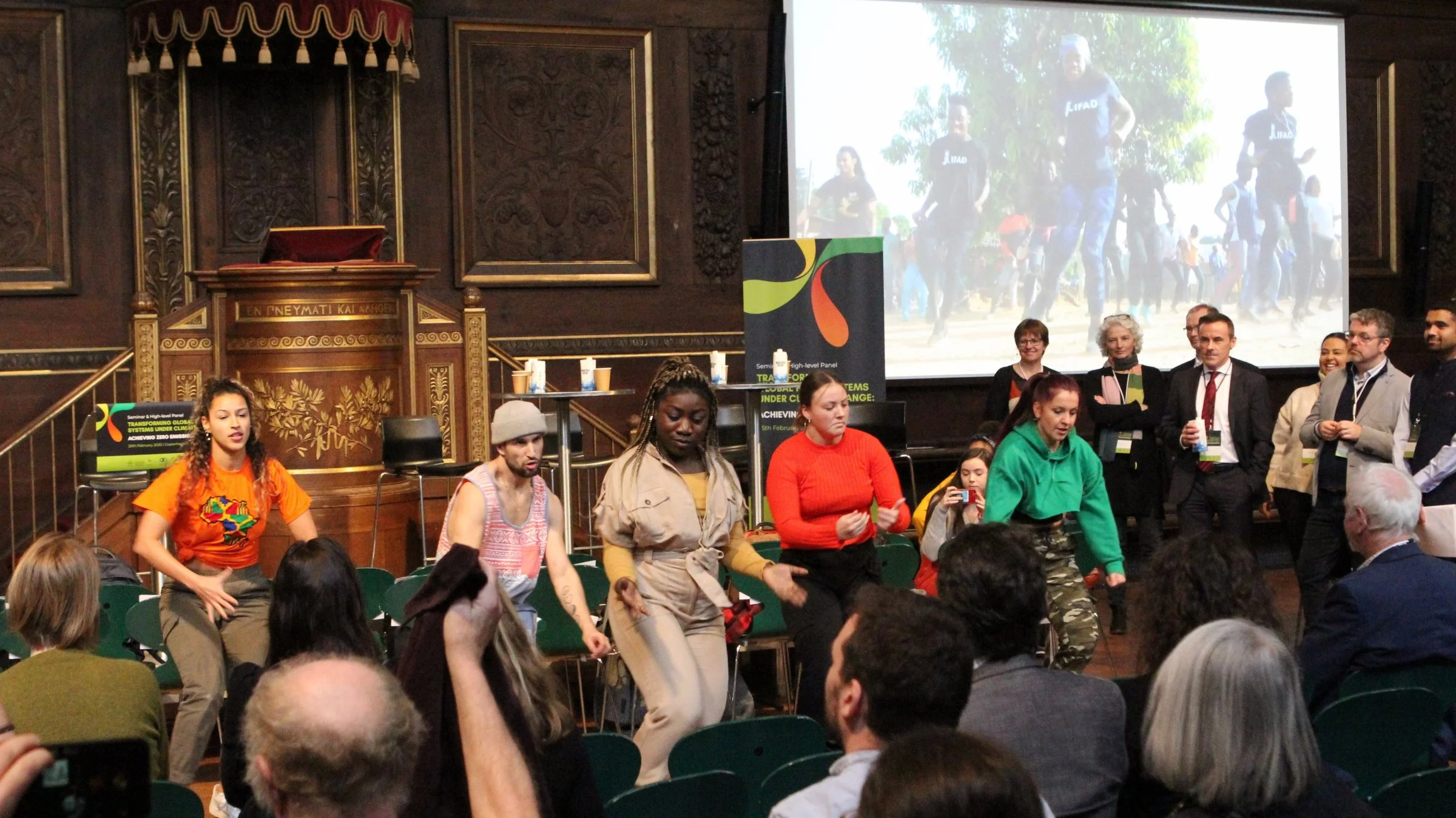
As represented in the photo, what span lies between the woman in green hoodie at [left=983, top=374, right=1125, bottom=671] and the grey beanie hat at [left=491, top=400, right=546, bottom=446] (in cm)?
150

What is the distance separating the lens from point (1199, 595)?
128 inches

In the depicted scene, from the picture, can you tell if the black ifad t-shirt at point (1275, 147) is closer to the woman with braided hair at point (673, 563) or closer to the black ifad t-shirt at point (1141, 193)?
the black ifad t-shirt at point (1141, 193)

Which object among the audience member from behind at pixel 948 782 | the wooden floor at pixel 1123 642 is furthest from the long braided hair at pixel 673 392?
the audience member from behind at pixel 948 782

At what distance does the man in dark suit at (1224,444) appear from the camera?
23.0 feet

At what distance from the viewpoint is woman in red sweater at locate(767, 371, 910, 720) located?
4777mm

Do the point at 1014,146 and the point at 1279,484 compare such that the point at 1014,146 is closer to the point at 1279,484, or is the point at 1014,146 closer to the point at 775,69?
the point at 775,69

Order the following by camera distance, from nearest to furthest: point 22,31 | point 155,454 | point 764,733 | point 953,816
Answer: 1. point 953,816
2. point 764,733
3. point 155,454
4. point 22,31

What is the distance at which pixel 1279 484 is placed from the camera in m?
7.61

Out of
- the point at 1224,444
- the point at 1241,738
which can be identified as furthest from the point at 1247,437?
the point at 1241,738

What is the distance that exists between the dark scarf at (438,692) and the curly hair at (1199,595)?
→ 164 cm

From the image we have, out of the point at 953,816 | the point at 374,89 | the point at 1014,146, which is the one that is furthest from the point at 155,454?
the point at 1014,146

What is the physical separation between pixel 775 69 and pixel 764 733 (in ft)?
26.2

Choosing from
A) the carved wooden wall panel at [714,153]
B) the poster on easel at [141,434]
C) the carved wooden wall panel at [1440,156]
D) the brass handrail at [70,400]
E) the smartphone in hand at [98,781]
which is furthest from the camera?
the carved wooden wall panel at [1440,156]

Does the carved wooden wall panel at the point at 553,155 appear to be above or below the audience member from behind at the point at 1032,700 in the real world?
above
